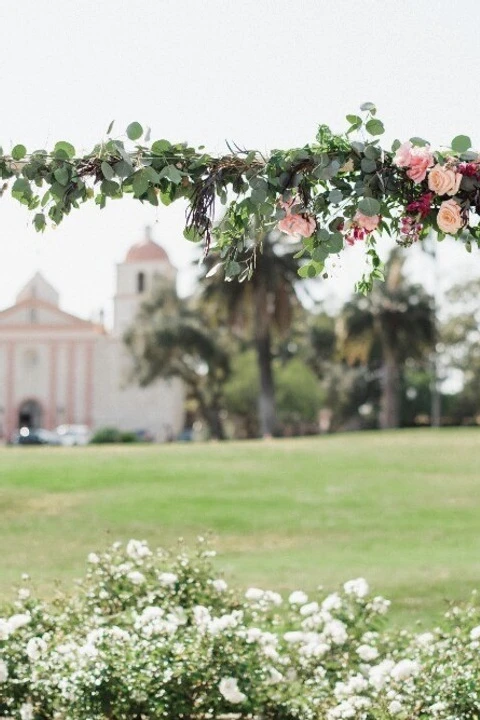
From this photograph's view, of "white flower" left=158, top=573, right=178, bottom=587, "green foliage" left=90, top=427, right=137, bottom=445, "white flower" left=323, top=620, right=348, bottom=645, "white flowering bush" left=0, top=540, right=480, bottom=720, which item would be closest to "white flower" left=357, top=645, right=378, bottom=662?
"white flowering bush" left=0, top=540, right=480, bottom=720

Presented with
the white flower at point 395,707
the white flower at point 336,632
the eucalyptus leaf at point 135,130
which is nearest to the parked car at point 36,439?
the white flower at point 336,632

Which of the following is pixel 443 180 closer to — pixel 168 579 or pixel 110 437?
pixel 168 579

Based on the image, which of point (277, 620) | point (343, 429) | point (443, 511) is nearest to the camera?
point (277, 620)

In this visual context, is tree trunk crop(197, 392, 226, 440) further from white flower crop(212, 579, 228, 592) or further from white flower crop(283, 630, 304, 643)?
white flower crop(283, 630, 304, 643)

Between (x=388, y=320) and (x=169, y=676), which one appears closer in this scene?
(x=169, y=676)

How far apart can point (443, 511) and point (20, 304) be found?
57.6 meters

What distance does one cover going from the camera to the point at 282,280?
42031 millimetres

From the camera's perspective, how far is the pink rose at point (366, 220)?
14.6ft

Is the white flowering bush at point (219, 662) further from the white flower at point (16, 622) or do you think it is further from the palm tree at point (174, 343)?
the palm tree at point (174, 343)

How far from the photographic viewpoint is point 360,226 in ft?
14.9

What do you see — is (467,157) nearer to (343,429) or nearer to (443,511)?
(443,511)

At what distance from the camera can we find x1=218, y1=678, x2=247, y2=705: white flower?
534cm

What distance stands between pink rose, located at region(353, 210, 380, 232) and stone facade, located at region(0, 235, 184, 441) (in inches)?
2687

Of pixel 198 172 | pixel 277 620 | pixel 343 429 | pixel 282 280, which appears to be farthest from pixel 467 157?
pixel 343 429
